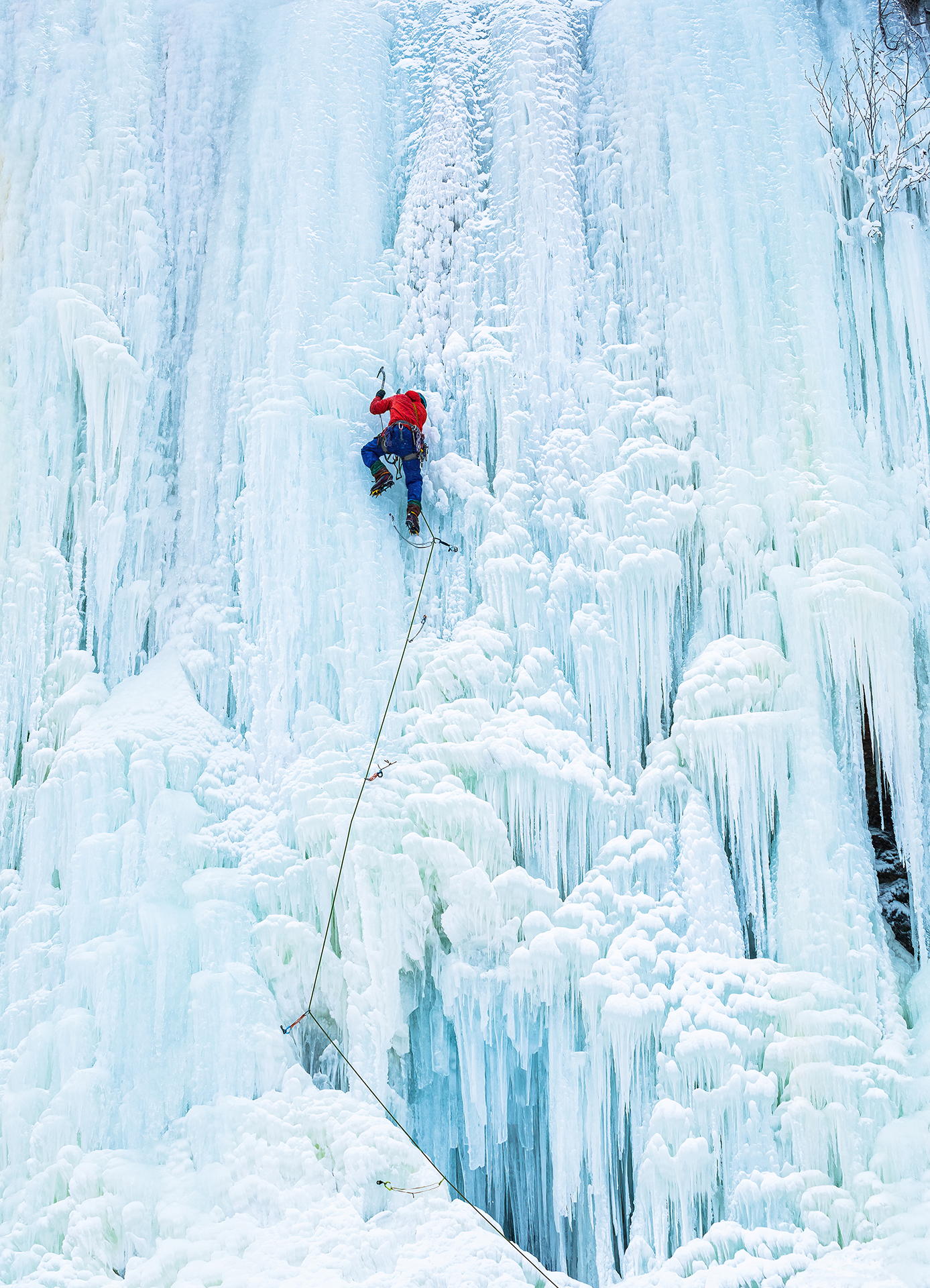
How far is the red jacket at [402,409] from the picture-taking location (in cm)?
564

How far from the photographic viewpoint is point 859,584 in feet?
17.4

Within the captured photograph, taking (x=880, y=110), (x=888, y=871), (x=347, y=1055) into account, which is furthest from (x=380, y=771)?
(x=880, y=110)

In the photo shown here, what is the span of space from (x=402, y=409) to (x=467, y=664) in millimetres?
1361

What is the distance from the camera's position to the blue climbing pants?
566cm

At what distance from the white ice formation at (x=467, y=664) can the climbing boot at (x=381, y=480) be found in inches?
6.3

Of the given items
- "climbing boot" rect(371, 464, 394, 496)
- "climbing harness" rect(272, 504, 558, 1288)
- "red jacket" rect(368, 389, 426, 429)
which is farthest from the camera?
"climbing boot" rect(371, 464, 394, 496)

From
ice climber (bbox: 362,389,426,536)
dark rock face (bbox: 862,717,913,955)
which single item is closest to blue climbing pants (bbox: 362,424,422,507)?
ice climber (bbox: 362,389,426,536)

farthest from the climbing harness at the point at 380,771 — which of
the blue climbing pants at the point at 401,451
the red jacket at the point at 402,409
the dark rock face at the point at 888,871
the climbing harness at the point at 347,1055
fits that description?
the dark rock face at the point at 888,871

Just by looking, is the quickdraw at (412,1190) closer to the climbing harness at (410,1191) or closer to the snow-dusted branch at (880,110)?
the climbing harness at (410,1191)

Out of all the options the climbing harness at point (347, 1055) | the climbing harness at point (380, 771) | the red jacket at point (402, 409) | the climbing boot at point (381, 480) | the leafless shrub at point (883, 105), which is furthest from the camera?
the leafless shrub at point (883, 105)

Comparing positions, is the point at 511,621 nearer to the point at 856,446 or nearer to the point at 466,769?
the point at 466,769

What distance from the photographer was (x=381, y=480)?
19.0ft

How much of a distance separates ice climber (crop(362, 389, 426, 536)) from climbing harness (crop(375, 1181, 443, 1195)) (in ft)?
10.2

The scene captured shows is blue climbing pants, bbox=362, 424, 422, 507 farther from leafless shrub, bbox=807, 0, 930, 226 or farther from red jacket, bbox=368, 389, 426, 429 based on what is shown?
leafless shrub, bbox=807, 0, 930, 226
